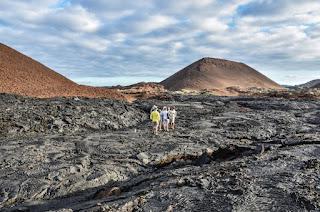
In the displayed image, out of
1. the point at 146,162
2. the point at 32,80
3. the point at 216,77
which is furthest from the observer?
the point at 216,77

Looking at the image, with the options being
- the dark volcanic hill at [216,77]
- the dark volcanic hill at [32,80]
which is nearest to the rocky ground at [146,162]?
the dark volcanic hill at [32,80]

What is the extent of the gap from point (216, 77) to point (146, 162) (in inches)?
3178

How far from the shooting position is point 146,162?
14477mm

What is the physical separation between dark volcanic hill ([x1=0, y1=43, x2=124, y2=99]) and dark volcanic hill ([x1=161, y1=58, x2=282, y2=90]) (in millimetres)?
45417

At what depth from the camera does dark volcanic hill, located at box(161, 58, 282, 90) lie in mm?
87062

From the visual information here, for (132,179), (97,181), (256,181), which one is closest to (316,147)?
(256,181)

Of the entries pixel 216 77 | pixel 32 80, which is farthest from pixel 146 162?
pixel 216 77

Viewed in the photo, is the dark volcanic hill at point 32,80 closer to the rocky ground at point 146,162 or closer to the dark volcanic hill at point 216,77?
the rocky ground at point 146,162

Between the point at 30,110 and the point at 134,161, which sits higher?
the point at 30,110

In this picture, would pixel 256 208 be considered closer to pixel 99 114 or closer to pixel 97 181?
pixel 97 181

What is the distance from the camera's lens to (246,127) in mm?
22188

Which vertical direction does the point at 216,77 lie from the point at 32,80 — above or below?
above

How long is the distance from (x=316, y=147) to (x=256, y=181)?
19.6 feet

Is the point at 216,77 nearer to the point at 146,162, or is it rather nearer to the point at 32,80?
the point at 32,80
